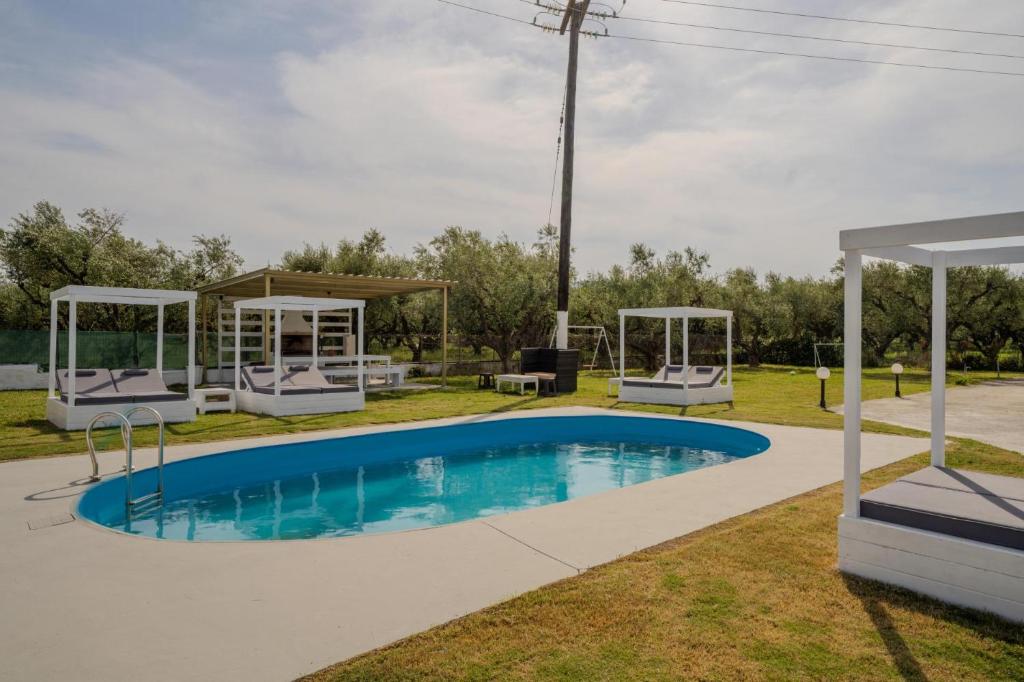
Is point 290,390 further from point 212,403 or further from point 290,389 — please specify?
point 212,403

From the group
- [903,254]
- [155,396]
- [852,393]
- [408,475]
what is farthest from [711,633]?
[155,396]

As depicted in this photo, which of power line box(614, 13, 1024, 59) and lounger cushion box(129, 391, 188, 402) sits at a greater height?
power line box(614, 13, 1024, 59)

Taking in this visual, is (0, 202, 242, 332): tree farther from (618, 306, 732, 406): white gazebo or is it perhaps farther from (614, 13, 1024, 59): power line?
(614, 13, 1024, 59): power line

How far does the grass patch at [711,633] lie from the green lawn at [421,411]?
230 inches

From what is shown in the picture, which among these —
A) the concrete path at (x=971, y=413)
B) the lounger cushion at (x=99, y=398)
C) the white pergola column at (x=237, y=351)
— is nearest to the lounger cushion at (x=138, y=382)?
the lounger cushion at (x=99, y=398)

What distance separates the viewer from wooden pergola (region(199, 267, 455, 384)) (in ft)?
41.2

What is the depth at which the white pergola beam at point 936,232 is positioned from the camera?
9.49ft

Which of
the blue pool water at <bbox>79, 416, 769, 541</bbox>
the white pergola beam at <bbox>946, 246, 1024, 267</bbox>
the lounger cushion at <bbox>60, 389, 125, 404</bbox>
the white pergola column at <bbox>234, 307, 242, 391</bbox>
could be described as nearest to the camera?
the white pergola beam at <bbox>946, 246, 1024, 267</bbox>

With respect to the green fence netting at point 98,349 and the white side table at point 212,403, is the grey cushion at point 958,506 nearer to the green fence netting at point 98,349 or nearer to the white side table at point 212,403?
the white side table at point 212,403

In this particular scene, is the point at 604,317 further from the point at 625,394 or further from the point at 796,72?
the point at 796,72

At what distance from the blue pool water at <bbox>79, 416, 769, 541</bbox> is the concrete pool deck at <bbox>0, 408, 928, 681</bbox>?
1.04 m

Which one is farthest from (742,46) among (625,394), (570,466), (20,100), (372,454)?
(20,100)

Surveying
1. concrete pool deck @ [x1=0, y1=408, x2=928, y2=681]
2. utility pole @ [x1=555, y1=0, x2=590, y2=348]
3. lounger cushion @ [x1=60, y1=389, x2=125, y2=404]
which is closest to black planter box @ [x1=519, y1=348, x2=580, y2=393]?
utility pole @ [x1=555, y1=0, x2=590, y2=348]

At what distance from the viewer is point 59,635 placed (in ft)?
8.31
